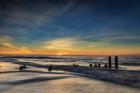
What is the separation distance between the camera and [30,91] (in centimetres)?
1073

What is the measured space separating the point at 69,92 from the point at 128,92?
3.71 meters

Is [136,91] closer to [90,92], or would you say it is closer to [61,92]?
[90,92]

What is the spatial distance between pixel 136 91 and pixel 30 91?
6.65 metres

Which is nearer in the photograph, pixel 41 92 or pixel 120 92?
pixel 41 92

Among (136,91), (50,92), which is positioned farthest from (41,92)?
(136,91)

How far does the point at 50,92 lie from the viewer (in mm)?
10547

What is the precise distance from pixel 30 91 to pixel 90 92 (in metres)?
3.58

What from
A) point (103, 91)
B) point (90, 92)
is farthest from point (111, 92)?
point (90, 92)

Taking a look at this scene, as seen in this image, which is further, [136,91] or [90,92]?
[136,91]

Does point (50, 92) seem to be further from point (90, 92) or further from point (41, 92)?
point (90, 92)

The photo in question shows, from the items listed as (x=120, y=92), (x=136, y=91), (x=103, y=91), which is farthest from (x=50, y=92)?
(x=136, y=91)

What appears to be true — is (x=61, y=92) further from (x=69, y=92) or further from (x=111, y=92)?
(x=111, y=92)

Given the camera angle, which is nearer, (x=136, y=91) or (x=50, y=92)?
(x=50, y=92)

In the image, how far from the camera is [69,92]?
35.1ft
